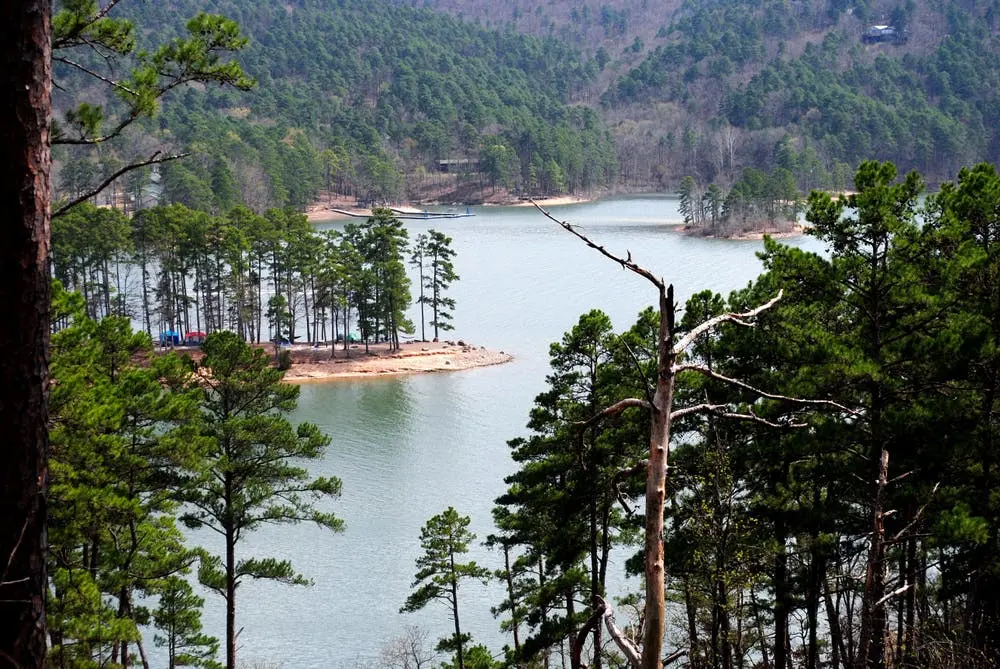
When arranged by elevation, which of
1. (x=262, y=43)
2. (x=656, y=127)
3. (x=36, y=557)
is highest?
(x=262, y=43)

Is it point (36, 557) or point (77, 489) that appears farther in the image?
point (77, 489)

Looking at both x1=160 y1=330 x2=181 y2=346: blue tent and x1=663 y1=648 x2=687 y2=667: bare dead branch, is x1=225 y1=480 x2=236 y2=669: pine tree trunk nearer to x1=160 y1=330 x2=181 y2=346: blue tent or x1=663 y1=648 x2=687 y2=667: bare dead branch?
x1=663 y1=648 x2=687 y2=667: bare dead branch

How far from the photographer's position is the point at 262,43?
580 feet

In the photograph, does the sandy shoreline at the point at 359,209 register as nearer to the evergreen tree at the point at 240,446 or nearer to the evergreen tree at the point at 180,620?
the evergreen tree at the point at 240,446

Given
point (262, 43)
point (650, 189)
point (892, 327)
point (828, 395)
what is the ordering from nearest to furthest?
point (828, 395) < point (892, 327) < point (650, 189) < point (262, 43)

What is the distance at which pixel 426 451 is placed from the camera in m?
34.4

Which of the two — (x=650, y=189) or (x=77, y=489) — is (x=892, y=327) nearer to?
(x=77, y=489)

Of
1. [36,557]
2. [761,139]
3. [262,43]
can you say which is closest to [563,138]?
[761,139]

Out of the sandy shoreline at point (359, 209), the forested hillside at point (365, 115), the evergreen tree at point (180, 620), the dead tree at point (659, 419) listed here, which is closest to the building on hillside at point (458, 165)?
the forested hillside at point (365, 115)

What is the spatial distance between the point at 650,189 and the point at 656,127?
66.7ft

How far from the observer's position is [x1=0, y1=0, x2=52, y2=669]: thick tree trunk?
3.44m

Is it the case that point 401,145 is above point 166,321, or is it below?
above

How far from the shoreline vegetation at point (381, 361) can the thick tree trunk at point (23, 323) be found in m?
41.8

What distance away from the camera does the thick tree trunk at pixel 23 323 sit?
3.44m
